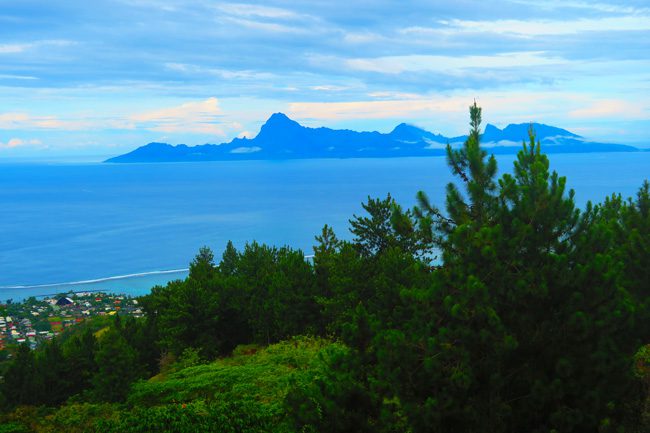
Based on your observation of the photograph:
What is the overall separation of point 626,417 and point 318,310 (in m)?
20.7

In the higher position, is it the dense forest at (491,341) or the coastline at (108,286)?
the dense forest at (491,341)

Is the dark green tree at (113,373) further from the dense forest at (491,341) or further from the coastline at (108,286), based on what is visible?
the coastline at (108,286)

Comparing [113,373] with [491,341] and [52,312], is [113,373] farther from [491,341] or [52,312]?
[52,312]

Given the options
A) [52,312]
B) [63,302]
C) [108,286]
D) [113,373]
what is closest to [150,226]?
[108,286]

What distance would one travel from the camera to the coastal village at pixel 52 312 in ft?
194

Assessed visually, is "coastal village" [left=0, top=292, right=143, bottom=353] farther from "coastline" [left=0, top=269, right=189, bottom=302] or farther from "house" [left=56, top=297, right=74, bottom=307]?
"coastline" [left=0, top=269, right=189, bottom=302]

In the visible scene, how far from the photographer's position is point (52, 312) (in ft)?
226

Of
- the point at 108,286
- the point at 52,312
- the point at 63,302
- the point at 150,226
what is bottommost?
the point at 108,286

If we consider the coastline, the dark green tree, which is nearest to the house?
the coastline

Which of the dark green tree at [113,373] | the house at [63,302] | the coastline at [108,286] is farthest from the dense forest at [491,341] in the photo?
the coastline at [108,286]

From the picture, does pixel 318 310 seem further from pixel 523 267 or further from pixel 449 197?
pixel 523 267

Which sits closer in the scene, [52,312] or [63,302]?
[52,312]

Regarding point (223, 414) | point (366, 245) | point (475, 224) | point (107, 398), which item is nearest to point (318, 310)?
point (366, 245)

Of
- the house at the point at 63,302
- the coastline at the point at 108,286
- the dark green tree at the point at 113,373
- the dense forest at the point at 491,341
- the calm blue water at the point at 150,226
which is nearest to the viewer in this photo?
the dense forest at the point at 491,341
